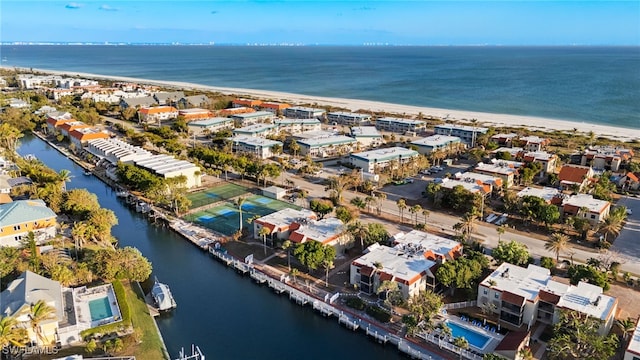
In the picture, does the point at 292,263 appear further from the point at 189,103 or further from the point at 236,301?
the point at 189,103

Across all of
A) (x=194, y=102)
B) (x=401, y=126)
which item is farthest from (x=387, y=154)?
(x=194, y=102)

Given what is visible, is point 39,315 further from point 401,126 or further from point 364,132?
point 401,126

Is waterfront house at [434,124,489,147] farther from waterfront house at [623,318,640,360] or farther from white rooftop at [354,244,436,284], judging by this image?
waterfront house at [623,318,640,360]

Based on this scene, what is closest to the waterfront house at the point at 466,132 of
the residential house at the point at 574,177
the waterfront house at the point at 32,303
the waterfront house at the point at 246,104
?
the residential house at the point at 574,177

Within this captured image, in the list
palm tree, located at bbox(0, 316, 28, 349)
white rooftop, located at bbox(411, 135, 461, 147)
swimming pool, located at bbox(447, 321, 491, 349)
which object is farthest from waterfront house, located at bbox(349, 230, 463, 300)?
white rooftop, located at bbox(411, 135, 461, 147)

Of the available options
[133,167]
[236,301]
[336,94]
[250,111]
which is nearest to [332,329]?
[236,301]

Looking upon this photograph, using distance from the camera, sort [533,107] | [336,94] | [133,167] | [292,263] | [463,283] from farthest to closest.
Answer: [336,94], [533,107], [133,167], [292,263], [463,283]

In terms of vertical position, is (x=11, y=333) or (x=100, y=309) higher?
(x=11, y=333)
